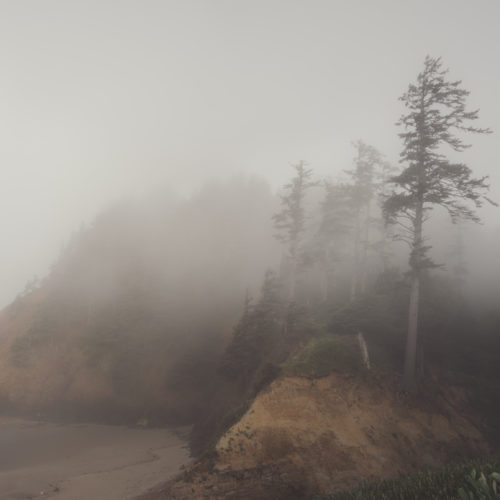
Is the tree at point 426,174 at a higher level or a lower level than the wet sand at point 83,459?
higher

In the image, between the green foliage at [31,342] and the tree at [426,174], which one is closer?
the tree at [426,174]

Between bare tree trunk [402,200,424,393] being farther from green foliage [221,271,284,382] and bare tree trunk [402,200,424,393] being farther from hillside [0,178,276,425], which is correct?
hillside [0,178,276,425]

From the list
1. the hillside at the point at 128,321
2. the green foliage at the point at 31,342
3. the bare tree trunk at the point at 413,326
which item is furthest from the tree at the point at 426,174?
the green foliage at the point at 31,342

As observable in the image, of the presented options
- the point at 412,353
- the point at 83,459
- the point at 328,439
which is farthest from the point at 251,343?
the point at 83,459

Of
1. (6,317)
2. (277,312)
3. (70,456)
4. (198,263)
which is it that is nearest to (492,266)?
(277,312)

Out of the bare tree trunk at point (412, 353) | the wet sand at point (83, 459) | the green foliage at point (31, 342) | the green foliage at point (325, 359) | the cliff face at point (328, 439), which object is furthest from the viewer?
the green foliage at point (31, 342)

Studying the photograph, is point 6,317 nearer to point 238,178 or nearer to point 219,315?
point 219,315

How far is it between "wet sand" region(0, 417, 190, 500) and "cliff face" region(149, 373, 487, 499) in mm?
6904

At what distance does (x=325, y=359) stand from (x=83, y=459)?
18.5 m

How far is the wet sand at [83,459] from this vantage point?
49.4 feet

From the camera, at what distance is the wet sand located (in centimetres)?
1504

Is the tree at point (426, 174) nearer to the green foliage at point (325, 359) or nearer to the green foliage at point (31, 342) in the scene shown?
the green foliage at point (325, 359)

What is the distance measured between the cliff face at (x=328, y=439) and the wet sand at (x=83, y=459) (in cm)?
690

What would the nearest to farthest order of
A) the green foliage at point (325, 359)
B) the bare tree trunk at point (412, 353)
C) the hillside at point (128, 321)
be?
1. the green foliage at point (325, 359)
2. the bare tree trunk at point (412, 353)
3. the hillside at point (128, 321)
